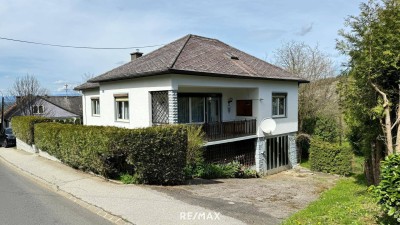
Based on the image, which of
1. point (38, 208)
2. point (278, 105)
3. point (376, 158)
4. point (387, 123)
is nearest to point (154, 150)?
point (38, 208)

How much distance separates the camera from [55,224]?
665 cm

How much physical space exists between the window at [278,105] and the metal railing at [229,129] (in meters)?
2.37

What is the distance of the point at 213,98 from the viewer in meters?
17.8

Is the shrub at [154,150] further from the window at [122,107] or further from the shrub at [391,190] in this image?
the window at [122,107]

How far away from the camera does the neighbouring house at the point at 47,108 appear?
42000 mm

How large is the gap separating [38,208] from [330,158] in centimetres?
1732

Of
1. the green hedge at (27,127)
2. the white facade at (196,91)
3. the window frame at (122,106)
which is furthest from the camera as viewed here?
the green hedge at (27,127)

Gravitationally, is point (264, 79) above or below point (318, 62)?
below

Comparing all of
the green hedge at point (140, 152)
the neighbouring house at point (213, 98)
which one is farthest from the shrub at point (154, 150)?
the neighbouring house at point (213, 98)

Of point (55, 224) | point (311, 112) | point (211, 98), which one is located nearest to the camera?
point (55, 224)

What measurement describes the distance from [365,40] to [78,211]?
29.4ft

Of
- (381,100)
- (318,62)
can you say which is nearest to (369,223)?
(381,100)

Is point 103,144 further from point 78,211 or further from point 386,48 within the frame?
point 386,48

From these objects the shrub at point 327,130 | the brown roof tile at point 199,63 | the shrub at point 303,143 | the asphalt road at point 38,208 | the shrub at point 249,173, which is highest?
the brown roof tile at point 199,63
